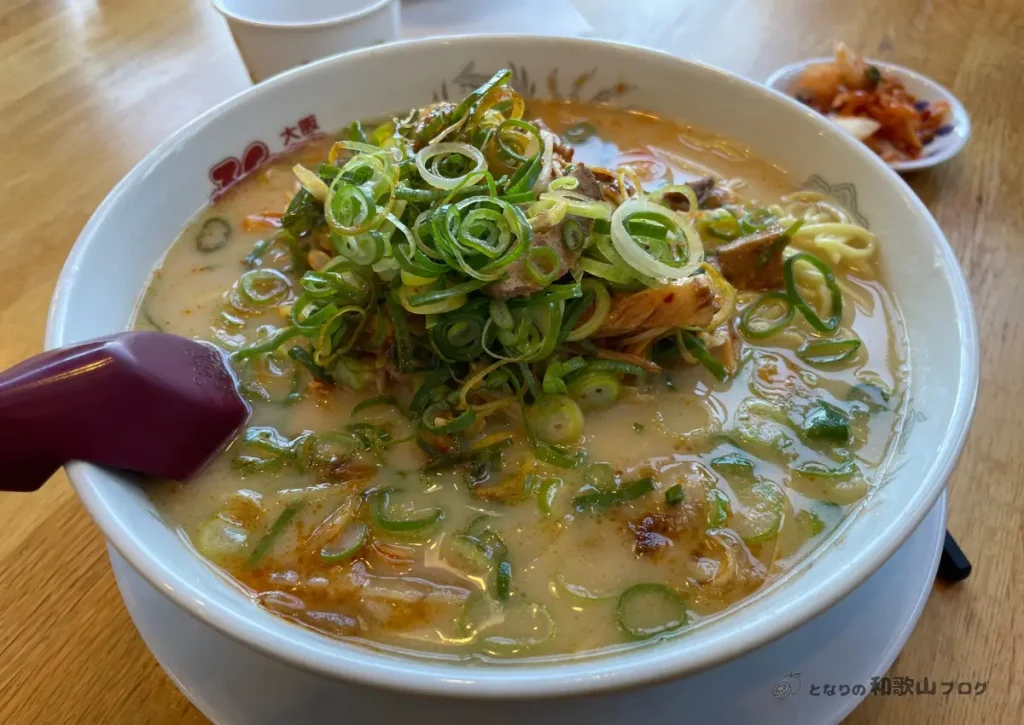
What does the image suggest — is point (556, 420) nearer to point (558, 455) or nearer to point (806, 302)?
point (558, 455)

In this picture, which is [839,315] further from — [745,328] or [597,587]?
[597,587]

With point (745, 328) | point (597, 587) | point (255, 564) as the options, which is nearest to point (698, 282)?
point (745, 328)

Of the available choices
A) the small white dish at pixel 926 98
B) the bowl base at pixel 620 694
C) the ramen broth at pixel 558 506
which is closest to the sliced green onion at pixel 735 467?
the ramen broth at pixel 558 506

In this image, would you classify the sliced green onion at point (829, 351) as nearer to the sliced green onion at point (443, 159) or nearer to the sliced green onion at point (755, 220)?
the sliced green onion at point (755, 220)

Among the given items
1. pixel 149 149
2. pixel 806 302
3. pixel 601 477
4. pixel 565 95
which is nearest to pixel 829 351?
pixel 806 302

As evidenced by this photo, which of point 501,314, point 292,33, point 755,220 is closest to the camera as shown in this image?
point 501,314
